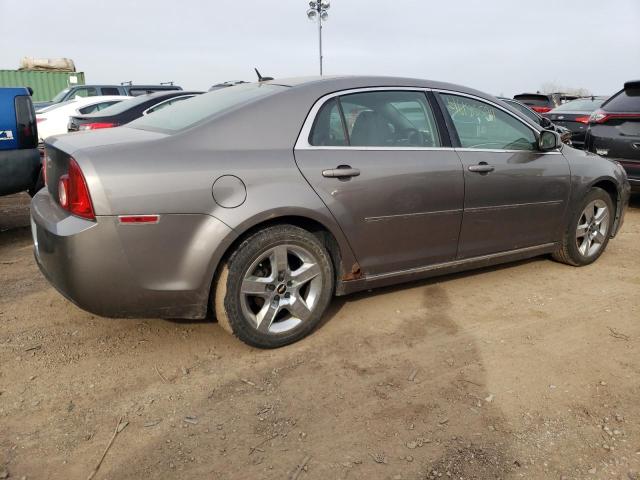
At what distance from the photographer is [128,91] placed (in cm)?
1462

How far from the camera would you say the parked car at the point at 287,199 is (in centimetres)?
254

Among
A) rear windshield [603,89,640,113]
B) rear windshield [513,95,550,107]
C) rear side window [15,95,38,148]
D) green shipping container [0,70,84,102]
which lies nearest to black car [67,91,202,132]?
rear side window [15,95,38,148]

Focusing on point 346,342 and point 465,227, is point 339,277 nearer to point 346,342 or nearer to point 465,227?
point 346,342

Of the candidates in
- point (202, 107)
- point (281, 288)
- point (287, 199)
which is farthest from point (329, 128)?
point (281, 288)

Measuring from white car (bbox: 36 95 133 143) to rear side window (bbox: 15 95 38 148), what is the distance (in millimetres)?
5027

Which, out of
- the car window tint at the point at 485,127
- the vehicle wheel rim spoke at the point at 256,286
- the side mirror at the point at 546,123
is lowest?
the vehicle wheel rim spoke at the point at 256,286

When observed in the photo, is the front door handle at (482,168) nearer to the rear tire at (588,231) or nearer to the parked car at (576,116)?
the rear tire at (588,231)

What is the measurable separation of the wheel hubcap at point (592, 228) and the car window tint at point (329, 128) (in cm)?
247

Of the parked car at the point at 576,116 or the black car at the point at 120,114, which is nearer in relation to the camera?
the black car at the point at 120,114

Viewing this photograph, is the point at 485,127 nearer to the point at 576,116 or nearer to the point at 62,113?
the point at 576,116

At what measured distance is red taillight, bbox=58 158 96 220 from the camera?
2457mm

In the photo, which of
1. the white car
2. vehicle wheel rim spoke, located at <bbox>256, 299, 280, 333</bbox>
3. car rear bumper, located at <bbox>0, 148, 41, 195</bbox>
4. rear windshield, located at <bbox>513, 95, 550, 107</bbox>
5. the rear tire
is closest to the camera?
vehicle wheel rim spoke, located at <bbox>256, 299, 280, 333</bbox>

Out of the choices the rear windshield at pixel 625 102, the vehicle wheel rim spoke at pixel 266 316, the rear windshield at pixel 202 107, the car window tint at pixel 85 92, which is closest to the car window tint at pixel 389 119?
the rear windshield at pixel 202 107

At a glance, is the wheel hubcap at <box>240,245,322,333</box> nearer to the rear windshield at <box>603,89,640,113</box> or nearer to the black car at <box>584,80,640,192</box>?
the black car at <box>584,80,640,192</box>
